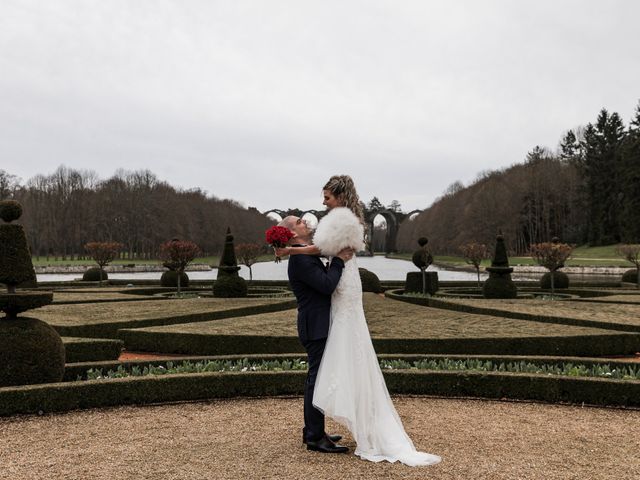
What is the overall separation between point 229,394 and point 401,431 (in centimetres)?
293

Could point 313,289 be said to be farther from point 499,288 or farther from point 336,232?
point 499,288

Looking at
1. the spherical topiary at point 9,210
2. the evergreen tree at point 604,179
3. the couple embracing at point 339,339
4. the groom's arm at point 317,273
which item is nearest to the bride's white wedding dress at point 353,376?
the couple embracing at point 339,339

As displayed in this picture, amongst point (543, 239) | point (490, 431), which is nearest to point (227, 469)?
point (490, 431)

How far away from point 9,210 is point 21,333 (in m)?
1.75

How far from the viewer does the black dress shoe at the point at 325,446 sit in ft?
15.1

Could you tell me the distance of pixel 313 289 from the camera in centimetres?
460

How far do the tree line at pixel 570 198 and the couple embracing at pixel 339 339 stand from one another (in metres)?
63.1

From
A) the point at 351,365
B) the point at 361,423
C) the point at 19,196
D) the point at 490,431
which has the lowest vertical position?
the point at 490,431

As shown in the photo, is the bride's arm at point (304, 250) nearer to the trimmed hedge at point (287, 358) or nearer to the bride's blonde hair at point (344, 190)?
the bride's blonde hair at point (344, 190)

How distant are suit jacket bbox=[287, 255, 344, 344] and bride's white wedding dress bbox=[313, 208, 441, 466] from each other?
8 cm

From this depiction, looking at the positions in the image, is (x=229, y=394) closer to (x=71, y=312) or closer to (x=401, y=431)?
→ (x=401, y=431)

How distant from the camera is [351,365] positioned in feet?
14.8

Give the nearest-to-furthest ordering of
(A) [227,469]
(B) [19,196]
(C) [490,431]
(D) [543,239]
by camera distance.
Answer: (A) [227,469] < (C) [490,431] < (D) [543,239] < (B) [19,196]

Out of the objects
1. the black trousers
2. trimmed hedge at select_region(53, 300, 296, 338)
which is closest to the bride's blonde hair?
the black trousers
